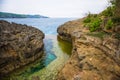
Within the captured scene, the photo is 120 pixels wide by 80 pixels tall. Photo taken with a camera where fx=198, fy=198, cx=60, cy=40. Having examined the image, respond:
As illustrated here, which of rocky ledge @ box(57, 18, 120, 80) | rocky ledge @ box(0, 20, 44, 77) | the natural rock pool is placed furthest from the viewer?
rocky ledge @ box(0, 20, 44, 77)

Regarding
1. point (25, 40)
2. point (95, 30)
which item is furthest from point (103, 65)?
point (25, 40)

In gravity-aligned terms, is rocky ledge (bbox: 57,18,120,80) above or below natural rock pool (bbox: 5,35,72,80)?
above

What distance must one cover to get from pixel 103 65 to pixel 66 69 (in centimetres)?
340

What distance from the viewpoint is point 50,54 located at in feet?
97.0

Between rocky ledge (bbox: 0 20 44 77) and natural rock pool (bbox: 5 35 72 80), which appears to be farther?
rocky ledge (bbox: 0 20 44 77)

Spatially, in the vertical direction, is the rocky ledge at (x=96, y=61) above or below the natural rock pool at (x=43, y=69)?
above

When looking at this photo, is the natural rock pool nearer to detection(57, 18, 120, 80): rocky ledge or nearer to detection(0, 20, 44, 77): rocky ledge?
detection(0, 20, 44, 77): rocky ledge

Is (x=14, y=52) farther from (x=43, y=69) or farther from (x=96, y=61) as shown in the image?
(x=96, y=61)

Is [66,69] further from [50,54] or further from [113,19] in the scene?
[50,54]

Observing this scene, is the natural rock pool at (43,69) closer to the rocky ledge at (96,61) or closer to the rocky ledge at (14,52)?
the rocky ledge at (14,52)

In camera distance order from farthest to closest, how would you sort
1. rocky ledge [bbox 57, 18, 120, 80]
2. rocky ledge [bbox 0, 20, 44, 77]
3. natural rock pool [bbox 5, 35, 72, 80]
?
rocky ledge [bbox 0, 20, 44, 77] < natural rock pool [bbox 5, 35, 72, 80] < rocky ledge [bbox 57, 18, 120, 80]

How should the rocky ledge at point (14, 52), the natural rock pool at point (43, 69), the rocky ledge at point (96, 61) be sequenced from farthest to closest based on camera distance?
the rocky ledge at point (14, 52) < the natural rock pool at point (43, 69) < the rocky ledge at point (96, 61)

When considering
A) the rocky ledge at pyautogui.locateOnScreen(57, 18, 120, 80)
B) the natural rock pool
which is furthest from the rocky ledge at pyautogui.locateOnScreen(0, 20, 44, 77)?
the rocky ledge at pyautogui.locateOnScreen(57, 18, 120, 80)

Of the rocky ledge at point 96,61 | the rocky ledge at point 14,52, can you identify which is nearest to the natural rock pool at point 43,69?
the rocky ledge at point 14,52
